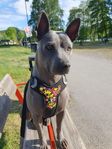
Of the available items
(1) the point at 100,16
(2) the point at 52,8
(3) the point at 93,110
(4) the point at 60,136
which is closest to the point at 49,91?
(4) the point at 60,136

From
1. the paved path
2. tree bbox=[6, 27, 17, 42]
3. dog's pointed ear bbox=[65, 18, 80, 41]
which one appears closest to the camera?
dog's pointed ear bbox=[65, 18, 80, 41]

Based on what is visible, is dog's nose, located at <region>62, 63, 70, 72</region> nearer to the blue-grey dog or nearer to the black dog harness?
the blue-grey dog

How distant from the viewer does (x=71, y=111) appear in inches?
275

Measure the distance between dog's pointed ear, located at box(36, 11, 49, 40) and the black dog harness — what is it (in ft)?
1.59

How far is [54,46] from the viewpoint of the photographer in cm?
291

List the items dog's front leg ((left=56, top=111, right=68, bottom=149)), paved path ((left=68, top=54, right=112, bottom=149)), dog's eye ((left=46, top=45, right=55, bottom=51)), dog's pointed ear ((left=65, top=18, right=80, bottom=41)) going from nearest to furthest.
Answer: dog's eye ((left=46, top=45, right=55, bottom=51)), dog's pointed ear ((left=65, top=18, right=80, bottom=41)), dog's front leg ((left=56, top=111, right=68, bottom=149)), paved path ((left=68, top=54, right=112, bottom=149))

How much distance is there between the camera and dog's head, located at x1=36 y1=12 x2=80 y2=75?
2.75 metres

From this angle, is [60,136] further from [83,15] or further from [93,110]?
[83,15]

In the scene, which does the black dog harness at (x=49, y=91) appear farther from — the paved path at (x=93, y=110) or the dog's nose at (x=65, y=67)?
the paved path at (x=93, y=110)

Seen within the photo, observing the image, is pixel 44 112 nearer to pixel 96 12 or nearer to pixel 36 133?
pixel 36 133

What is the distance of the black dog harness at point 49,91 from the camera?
10.4 ft

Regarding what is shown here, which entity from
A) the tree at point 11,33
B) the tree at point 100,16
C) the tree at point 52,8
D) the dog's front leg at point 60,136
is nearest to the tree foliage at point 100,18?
the tree at point 100,16

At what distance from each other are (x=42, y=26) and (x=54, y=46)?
33 centimetres

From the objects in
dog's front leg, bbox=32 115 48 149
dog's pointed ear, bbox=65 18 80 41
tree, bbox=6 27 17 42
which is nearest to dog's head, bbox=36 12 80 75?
dog's pointed ear, bbox=65 18 80 41
